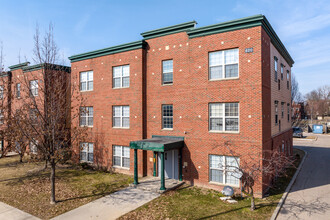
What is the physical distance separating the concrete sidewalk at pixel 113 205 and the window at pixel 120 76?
8793 mm

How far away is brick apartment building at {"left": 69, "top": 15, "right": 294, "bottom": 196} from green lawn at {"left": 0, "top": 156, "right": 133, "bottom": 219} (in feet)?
6.42

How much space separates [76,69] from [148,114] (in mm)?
9701

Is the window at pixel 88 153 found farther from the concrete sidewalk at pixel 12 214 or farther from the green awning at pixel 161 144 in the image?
the concrete sidewalk at pixel 12 214

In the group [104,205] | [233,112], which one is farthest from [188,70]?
[104,205]

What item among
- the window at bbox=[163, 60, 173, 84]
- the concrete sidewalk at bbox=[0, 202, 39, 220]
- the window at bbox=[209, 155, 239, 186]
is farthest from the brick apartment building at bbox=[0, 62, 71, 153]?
the window at bbox=[209, 155, 239, 186]

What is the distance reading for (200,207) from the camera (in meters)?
11.2

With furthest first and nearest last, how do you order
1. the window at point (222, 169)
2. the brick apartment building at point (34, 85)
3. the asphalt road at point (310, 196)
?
1. the window at point (222, 169)
2. the brick apartment building at point (34, 85)
3. the asphalt road at point (310, 196)

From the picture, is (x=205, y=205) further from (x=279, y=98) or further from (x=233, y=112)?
(x=279, y=98)

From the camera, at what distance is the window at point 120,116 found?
1811 cm

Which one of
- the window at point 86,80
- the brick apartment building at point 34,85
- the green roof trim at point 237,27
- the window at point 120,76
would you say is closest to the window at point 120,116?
the window at point 120,76

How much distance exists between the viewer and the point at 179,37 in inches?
618

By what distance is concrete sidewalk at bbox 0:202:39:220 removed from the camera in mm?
10153

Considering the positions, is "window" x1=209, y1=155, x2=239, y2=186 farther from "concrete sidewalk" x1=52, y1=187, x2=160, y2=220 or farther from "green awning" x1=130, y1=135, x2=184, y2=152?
"concrete sidewalk" x1=52, y1=187, x2=160, y2=220

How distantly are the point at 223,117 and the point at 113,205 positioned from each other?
28.0 ft
